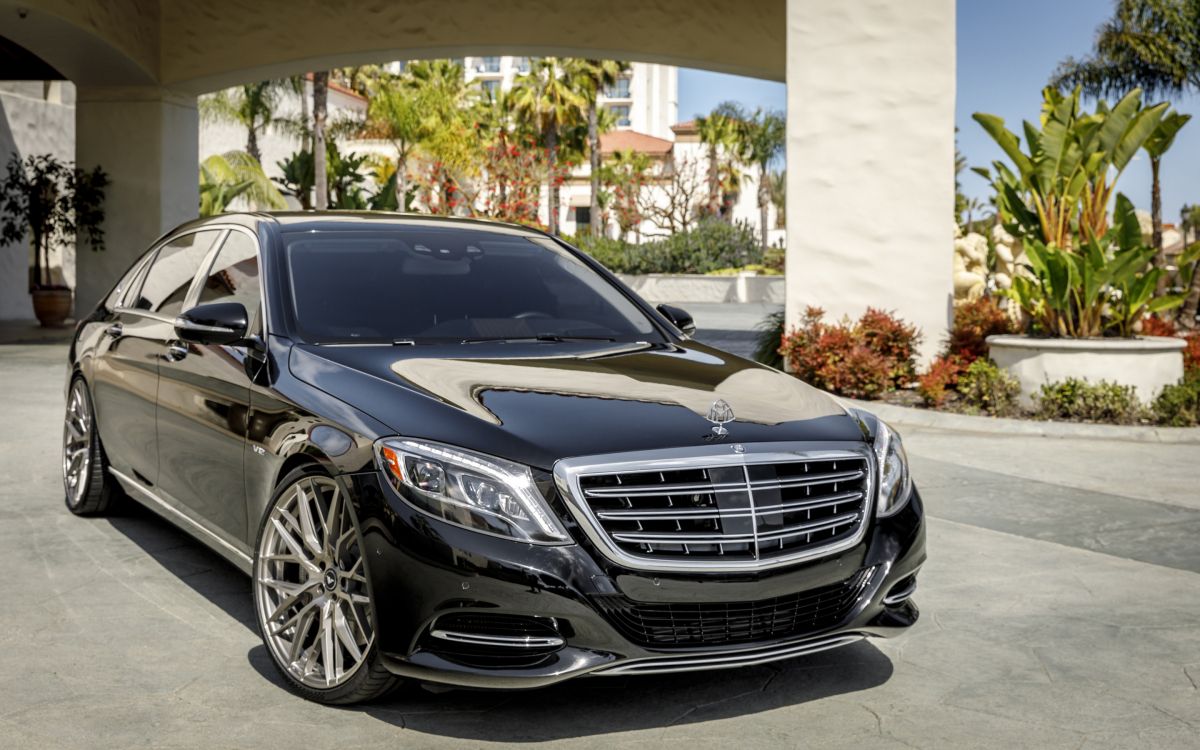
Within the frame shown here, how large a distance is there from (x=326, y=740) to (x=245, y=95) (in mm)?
39541

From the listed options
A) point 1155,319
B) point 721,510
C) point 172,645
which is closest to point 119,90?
point 1155,319

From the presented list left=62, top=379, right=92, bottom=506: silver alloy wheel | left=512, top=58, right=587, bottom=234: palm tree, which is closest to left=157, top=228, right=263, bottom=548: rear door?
left=62, top=379, right=92, bottom=506: silver alloy wheel

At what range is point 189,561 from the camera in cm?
628

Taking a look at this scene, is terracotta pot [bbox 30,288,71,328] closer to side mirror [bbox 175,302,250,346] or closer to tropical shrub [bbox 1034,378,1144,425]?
tropical shrub [bbox 1034,378,1144,425]

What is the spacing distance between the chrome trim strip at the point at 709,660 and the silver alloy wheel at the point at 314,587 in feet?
2.64

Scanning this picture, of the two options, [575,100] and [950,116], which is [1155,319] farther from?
[575,100]

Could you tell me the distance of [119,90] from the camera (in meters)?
20.2

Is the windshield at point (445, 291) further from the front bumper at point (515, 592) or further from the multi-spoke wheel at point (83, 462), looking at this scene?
the multi-spoke wheel at point (83, 462)

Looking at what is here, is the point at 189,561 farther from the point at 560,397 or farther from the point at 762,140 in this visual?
the point at 762,140

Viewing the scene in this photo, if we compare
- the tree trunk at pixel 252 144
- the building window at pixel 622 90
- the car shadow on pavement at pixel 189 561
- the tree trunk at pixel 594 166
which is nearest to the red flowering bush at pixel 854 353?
the car shadow on pavement at pixel 189 561

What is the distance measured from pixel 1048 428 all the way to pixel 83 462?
763 centimetres

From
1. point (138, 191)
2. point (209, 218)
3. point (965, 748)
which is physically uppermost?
point (138, 191)

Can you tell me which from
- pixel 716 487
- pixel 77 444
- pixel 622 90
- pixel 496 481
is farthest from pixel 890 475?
pixel 622 90

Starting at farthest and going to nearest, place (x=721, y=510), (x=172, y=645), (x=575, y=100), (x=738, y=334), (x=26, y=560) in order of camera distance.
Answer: (x=575, y=100)
(x=738, y=334)
(x=26, y=560)
(x=172, y=645)
(x=721, y=510)
